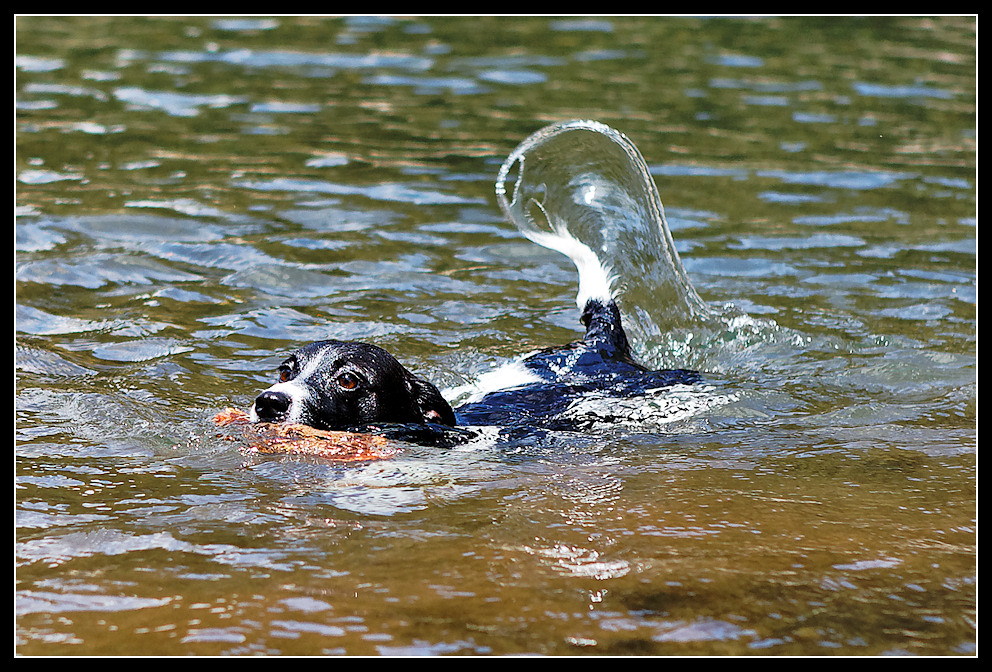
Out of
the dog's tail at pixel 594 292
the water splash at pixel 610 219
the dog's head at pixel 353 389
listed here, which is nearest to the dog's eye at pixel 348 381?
the dog's head at pixel 353 389

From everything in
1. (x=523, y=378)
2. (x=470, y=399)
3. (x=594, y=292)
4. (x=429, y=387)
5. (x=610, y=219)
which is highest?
(x=610, y=219)

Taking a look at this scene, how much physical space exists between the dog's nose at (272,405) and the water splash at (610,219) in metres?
2.47

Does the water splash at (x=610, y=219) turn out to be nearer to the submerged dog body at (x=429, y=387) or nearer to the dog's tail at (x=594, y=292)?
the dog's tail at (x=594, y=292)

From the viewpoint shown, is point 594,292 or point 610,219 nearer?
point 594,292

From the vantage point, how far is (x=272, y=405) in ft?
17.8

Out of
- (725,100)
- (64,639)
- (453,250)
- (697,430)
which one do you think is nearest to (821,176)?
(725,100)

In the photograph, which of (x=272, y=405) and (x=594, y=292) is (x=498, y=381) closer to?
(x=594, y=292)

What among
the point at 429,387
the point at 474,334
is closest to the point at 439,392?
the point at 429,387

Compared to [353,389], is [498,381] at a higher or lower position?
lower

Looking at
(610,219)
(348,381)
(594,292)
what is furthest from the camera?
(610,219)

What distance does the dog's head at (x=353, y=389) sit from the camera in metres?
5.63

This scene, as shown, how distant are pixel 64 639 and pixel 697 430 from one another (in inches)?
129

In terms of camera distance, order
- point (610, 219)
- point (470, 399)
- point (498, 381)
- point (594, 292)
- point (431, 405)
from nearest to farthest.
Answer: point (431, 405) → point (470, 399) → point (498, 381) → point (594, 292) → point (610, 219)

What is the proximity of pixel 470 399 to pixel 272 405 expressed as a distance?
1531 mm
